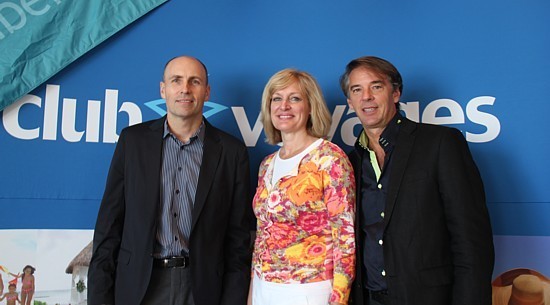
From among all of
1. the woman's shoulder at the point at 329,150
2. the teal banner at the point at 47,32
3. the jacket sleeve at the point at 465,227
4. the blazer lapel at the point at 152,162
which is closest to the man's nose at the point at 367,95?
the woman's shoulder at the point at 329,150

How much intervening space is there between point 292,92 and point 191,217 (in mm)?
628

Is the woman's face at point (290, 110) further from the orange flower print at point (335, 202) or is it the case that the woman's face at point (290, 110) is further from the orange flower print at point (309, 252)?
the orange flower print at point (309, 252)

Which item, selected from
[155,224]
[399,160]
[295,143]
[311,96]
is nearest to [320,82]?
[311,96]

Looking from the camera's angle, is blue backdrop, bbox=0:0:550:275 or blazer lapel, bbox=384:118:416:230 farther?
blue backdrop, bbox=0:0:550:275

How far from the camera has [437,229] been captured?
147 centimetres

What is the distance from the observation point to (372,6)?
7.18 ft

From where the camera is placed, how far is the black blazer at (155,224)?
1.69 meters

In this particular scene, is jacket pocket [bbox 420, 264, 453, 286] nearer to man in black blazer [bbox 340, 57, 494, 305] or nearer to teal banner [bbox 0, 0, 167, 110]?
man in black blazer [bbox 340, 57, 494, 305]

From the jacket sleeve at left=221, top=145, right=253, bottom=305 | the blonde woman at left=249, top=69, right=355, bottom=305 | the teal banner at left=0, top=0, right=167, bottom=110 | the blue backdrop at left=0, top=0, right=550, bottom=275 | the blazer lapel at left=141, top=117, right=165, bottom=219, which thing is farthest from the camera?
the teal banner at left=0, top=0, right=167, bottom=110

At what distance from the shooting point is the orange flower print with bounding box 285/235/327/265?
5.02ft

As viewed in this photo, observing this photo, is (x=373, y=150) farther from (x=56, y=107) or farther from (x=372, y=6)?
(x=56, y=107)

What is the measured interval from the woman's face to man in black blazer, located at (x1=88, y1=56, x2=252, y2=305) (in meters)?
0.23

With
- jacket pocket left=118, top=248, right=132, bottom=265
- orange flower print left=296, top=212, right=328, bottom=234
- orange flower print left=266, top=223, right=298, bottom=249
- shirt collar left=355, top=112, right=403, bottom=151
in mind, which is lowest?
jacket pocket left=118, top=248, right=132, bottom=265

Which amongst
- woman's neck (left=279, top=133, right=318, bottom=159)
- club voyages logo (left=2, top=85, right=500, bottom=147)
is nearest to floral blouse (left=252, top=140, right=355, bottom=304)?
woman's neck (left=279, top=133, right=318, bottom=159)
